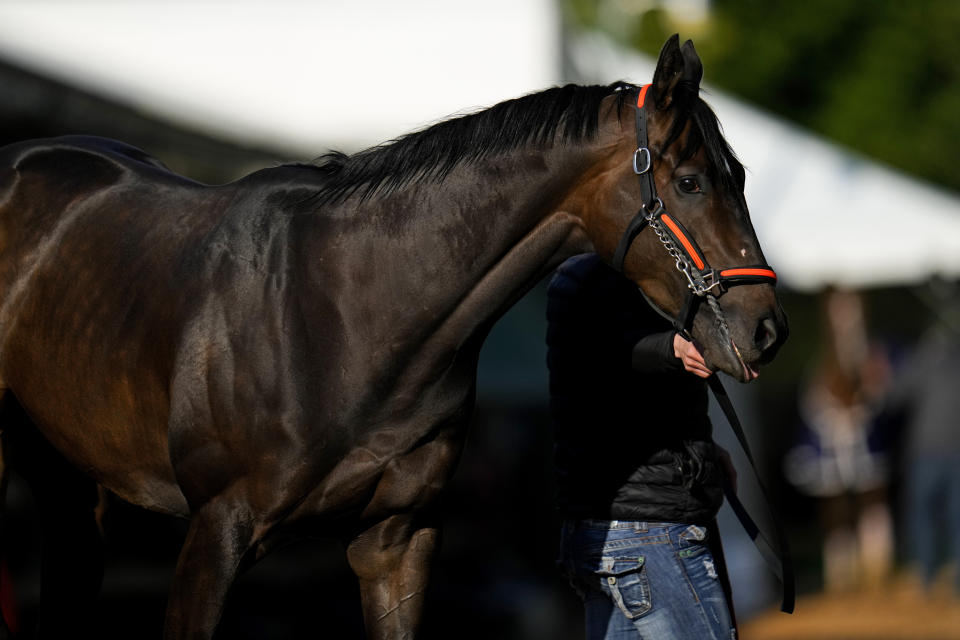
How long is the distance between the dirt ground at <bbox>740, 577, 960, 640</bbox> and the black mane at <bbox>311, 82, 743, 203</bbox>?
6317 millimetres

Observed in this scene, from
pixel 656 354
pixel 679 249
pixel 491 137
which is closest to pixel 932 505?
pixel 656 354

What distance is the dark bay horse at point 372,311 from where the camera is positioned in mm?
3148

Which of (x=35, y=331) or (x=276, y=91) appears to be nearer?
(x=35, y=331)

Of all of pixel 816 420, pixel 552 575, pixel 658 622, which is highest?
pixel 658 622

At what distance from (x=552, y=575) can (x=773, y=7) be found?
16.3 metres

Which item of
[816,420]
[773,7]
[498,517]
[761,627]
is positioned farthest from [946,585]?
[773,7]

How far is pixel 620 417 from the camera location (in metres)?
3.58

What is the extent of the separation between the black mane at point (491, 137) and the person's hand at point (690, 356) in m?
0.42

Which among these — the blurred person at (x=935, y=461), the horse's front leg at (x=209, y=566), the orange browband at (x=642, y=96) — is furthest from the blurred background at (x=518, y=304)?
the orange browband at (x=642, y=96)

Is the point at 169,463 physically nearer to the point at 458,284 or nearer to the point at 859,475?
the point at 458,284

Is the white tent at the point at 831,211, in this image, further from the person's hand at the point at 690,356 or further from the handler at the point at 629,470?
the person's hand at the point at 690,356

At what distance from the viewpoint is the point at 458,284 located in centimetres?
325

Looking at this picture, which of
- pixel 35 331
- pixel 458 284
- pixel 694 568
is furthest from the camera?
pixel 35 331

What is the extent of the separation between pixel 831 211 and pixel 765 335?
800 cm
